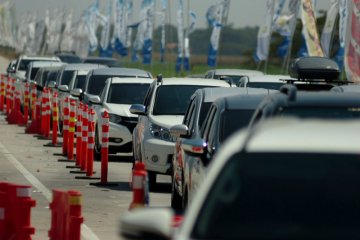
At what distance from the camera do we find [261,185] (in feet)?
23.3

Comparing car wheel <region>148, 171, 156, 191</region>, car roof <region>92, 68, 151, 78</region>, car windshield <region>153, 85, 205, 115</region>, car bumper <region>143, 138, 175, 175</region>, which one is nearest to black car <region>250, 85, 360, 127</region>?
car bumper <region>143, 138, 175, 175</region>

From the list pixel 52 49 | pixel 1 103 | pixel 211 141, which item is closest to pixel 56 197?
pixel 211 141

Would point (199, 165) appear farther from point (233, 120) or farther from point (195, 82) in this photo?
point (195, 82)

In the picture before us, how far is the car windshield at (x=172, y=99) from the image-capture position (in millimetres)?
21000

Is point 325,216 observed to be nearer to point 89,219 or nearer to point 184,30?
point 89,219

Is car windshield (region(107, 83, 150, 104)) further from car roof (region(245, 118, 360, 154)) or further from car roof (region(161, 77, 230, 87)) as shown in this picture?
car roof (region(245, 118, 360, 154))

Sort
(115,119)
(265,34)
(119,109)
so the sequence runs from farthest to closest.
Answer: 1. (265,34)
2. (119,109)
3. (115,119)

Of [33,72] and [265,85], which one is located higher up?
[265,85]

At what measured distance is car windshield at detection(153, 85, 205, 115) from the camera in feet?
68.9

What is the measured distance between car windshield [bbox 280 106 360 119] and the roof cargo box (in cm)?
802

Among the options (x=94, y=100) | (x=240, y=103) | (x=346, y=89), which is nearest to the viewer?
(x=240, y=103)

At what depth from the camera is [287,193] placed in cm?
705

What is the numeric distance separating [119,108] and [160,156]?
21.8 feet

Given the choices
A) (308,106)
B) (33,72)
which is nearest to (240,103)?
(308,106)
